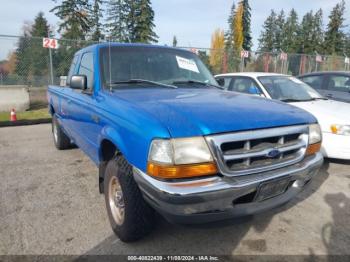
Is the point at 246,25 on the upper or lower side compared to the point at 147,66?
upper

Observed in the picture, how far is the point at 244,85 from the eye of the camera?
616 centimetres

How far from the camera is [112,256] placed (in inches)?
97.7

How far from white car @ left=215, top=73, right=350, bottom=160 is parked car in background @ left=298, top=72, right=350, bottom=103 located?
1.73m

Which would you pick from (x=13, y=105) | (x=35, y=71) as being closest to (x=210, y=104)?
(x=13, y=105)

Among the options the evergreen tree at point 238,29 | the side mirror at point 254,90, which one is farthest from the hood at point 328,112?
the evergreen tree at point 238,29

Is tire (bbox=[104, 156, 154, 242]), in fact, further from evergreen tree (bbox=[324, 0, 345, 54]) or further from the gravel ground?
evergreen tree (bbox=[324, 0, 345, 54])

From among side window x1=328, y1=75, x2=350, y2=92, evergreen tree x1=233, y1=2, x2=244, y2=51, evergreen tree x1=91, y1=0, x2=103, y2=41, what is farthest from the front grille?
evergreen tree x1=233, y1=2, x2=244, y2=51

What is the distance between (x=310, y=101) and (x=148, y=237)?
14.0 ft

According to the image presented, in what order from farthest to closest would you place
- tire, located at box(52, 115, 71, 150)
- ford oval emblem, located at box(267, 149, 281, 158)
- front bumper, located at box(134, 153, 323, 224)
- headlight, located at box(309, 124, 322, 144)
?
tire, located at box(52, 115, 71, 150)
headlight, located at box(309, 124, 322, 144)
ford oval emblem, located at box(267, 149, 281, 158)
front bumper, located at box(134, 153, 323, 224)

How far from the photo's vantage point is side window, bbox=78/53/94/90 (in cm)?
339

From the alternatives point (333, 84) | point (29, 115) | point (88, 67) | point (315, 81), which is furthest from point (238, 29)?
point (88, 67)

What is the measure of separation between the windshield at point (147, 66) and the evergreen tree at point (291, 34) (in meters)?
59.9

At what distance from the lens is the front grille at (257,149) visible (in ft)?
6.77

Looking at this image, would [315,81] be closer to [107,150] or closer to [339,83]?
[339,83]
